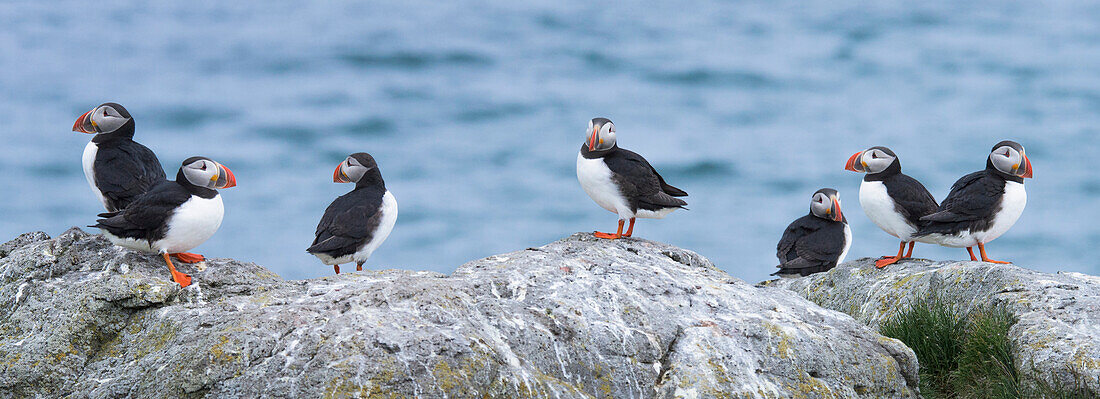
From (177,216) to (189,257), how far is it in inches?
13.4

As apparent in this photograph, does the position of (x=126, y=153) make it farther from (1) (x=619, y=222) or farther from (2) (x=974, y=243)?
(2) (x=974, y=243)

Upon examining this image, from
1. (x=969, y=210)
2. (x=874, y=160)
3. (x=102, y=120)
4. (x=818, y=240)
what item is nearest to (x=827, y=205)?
(x=818, y=240)

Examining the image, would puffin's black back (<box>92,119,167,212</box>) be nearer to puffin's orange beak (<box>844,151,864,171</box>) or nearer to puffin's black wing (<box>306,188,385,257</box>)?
puffin's black wing (<box>306,188,385,257</box>)

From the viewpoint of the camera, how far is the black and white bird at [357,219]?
8156 mm

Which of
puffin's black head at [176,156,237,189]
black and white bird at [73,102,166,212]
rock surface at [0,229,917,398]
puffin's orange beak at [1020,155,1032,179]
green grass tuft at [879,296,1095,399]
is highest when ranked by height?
puffin's orange beak at [1020,155,1032,179]

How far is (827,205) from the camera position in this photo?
34.7ft

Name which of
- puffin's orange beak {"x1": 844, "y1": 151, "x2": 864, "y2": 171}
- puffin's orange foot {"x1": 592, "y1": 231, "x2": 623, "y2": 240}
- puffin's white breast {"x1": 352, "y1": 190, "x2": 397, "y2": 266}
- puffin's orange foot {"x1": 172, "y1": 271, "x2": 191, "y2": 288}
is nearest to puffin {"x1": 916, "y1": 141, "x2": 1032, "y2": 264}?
puffin's orange beak {"x1": 844, "y1": 151, "x2": 864, "y2": 171}

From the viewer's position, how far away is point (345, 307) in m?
5.79

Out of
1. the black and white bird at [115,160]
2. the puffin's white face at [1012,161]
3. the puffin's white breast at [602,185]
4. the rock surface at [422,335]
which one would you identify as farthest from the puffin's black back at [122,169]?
the puffin's white face at [1012,161]

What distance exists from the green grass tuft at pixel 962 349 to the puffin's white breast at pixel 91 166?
644 cm

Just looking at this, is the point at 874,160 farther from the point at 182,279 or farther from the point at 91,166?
the point at 91,166

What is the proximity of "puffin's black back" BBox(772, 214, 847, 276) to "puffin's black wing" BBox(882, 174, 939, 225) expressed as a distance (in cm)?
110

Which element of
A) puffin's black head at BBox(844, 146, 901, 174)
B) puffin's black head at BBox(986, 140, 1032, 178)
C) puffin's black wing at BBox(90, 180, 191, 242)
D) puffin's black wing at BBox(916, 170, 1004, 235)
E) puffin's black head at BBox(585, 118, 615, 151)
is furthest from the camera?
puffin's black head at BBox(844, 146, 901, 174)

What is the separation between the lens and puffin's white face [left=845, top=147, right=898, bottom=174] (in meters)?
9.66
